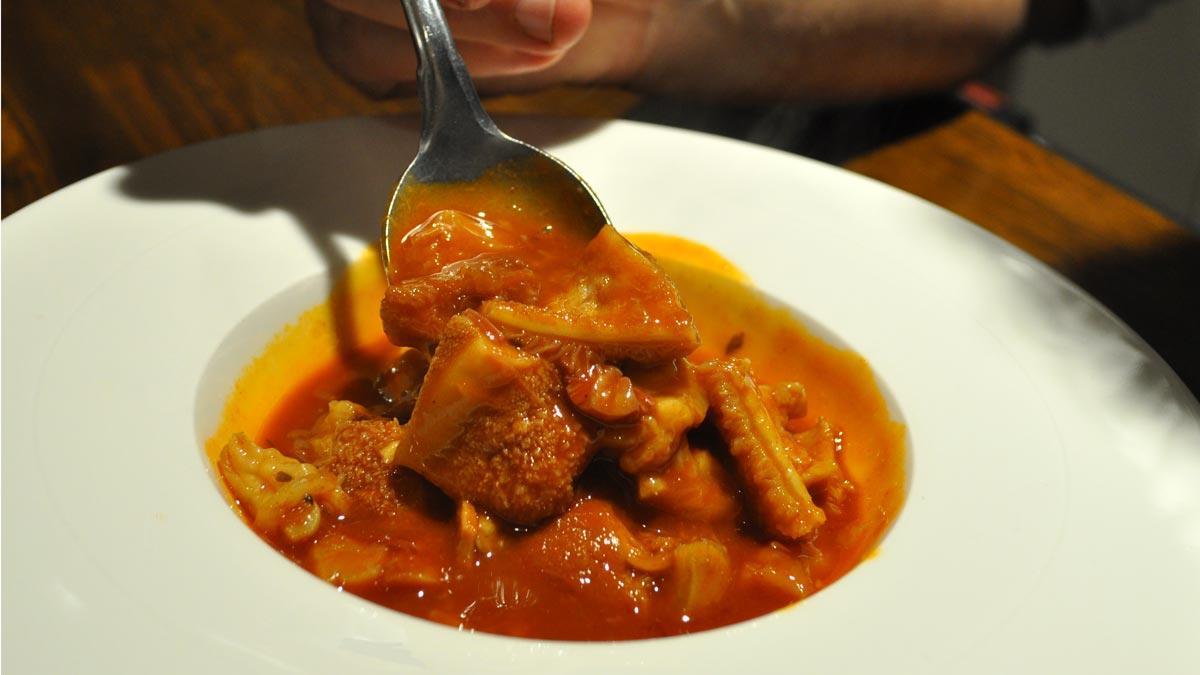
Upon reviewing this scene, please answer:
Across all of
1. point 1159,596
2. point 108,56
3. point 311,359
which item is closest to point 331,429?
point 311,359

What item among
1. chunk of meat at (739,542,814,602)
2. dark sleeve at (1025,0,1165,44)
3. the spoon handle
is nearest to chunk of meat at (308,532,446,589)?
chunk of meat at (739,542,814,602)

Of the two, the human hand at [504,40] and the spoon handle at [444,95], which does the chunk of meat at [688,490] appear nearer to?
the spoon handle at [444,95]

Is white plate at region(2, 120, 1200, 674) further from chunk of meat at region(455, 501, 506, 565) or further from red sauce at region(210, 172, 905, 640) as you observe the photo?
chunk of meat at region(455, 501, 506, 565)

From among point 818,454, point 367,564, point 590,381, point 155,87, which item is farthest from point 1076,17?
point 367,564

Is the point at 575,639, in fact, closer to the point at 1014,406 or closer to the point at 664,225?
Result: the point at 1014,406

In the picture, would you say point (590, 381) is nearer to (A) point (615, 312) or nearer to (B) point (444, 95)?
(A) point (615, 312)

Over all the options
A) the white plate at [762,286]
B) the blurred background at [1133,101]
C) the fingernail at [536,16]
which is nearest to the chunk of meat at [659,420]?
the white plate at [762,286]
